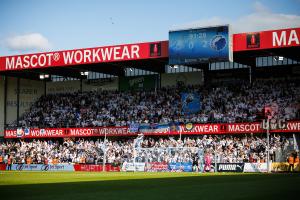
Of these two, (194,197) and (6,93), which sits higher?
(6,93)

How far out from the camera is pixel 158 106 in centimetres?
5672

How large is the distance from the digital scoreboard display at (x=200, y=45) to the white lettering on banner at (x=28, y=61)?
48.8 ft

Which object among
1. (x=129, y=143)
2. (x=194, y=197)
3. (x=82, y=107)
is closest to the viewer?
(x=194, y=197)

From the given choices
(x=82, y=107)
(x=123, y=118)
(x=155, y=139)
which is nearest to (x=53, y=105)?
(x=82, y=107)

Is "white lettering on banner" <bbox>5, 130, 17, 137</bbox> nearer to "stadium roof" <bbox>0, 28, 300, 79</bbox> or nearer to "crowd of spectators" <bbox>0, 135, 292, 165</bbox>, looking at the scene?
"crowd of spectators" <bbox>0, 135, 292, 165</bbox>

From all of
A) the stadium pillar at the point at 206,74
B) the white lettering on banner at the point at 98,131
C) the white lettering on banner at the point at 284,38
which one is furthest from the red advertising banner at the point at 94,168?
the white lettering on banner at the point at 284,38

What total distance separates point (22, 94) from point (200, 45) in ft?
86.4

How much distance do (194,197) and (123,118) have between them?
135ft

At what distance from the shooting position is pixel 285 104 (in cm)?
4853

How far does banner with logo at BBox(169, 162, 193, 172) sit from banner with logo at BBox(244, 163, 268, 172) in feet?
15.7

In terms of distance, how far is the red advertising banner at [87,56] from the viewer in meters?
53.2

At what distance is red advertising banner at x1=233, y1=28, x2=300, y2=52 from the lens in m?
47.1

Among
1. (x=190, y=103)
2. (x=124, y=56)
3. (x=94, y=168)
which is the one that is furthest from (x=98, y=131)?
(x=190, y=103)

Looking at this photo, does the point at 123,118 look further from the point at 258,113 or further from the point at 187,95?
the point at 258,113
